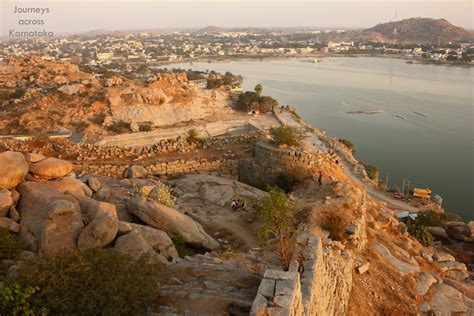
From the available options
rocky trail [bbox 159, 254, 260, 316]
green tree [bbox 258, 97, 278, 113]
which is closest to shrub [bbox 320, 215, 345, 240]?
rocky trail [bbox 159, 254, 260, 316]

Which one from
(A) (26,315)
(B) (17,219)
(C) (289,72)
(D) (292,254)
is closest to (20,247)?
(B) (17,219)

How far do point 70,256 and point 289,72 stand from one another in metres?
79.9

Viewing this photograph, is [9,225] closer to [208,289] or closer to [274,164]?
[208,289]

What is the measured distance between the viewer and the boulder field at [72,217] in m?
6.47

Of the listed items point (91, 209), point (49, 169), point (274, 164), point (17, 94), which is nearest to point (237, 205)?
point (274, 164)

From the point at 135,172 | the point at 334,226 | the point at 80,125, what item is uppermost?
the point at 135,172

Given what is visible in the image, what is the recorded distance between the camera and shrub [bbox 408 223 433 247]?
1198 centimetres

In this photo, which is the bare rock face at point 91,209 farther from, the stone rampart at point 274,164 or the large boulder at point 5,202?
the stone rampart at point 274,164

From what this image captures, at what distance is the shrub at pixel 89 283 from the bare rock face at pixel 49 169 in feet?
13.3

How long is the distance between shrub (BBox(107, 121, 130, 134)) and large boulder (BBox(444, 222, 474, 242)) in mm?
23340

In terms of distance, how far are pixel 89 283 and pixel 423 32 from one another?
177838 mm

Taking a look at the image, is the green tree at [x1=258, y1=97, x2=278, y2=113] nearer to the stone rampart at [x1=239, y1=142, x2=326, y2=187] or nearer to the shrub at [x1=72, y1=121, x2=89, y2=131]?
the shrub at [x1=72, y1=121, x2=89, y2=131]

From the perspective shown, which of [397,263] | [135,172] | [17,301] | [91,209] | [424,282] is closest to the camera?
[17,301]

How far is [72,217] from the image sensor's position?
22.3ft
